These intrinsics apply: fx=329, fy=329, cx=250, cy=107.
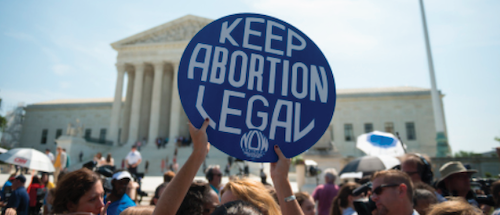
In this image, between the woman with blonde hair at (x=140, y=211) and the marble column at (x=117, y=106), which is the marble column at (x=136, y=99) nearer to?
the marble column at (x=117, y=106)

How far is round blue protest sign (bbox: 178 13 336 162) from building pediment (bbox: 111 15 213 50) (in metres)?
43.6

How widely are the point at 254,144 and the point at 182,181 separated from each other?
0.44 metres

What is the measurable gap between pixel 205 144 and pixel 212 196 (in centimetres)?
117

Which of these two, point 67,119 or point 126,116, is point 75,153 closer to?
point 126,116

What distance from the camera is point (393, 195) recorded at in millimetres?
2635

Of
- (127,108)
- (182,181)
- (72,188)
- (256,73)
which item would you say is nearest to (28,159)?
(72,188)

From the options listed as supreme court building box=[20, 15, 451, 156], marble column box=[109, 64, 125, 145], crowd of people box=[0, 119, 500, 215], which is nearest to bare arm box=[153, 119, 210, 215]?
crowd of people box=[0, 119, 500, 215]

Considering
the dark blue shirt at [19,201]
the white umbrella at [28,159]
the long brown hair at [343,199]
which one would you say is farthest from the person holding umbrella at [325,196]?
the white umbrella at [28,159]

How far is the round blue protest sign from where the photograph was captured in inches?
73.4

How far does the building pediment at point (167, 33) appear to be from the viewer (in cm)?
4434

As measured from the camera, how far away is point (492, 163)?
15.2 metres

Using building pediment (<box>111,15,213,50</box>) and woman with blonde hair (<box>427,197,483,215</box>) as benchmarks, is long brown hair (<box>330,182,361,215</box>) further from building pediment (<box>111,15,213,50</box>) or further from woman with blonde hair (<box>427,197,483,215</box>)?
building pediment (<box>111,15,213,50</box>)

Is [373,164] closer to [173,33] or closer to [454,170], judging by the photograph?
[454,170]

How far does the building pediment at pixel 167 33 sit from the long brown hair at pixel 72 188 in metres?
43.0
